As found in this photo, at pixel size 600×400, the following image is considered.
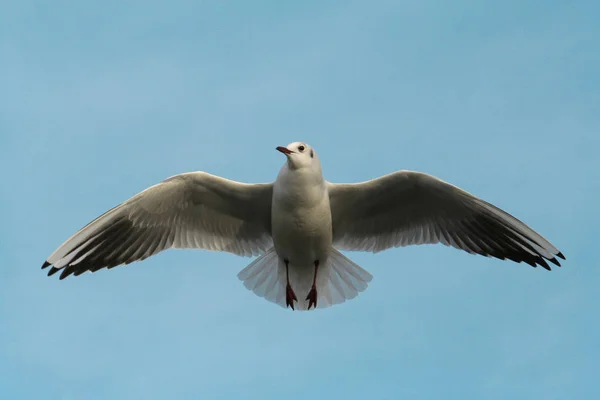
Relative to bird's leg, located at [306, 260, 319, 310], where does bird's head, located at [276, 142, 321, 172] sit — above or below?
above

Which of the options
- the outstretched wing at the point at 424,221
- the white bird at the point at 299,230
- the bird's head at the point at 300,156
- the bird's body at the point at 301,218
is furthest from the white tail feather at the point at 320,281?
the bird's head at the point at 300,156

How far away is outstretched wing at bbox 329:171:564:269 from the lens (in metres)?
10.5

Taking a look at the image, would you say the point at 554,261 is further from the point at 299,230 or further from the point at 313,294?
the point at 299,230

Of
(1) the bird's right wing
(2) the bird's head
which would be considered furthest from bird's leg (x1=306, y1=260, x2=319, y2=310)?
(2) the bird's head

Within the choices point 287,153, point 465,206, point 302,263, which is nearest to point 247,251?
point 302,263

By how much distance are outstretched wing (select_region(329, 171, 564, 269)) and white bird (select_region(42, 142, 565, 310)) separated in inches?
0.4

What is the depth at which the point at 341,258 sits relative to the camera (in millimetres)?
10922

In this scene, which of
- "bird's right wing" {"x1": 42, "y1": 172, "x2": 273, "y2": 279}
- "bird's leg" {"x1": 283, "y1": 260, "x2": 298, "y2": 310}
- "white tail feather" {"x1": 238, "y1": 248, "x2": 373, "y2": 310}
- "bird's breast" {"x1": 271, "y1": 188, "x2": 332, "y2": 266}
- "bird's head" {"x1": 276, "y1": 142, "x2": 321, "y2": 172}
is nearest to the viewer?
"bird's head" {"x1": 276, "y1": 142, "x2": 321, "y2": 172}

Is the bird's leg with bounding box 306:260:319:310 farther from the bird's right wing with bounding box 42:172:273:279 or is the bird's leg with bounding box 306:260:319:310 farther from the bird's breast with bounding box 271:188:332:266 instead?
the bird's right wing with bounding box 42:172:273:279

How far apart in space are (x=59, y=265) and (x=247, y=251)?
1.99 m

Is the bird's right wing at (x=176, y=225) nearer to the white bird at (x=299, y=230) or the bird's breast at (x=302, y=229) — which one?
the white bird at (x=299, y=230)

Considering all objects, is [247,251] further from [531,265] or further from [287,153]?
[531,265]

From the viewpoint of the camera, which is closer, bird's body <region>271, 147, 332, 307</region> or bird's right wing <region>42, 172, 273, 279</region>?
bird's body <region>271, 147, 332, 307</region>

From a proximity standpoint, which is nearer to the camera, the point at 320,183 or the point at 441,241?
the point at 320,183
